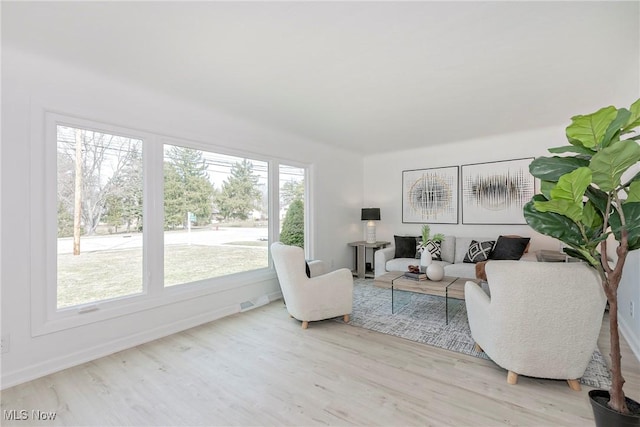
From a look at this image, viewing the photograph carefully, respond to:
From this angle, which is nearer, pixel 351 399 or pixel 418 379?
pixel 351 399

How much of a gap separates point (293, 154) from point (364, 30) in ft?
8.68

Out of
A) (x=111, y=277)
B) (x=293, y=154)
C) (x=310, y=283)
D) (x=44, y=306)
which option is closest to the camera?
(x=44, y=306)

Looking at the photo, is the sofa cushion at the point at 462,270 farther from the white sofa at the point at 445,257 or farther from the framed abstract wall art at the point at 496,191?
the framed abstract wall art at the point at 496,191

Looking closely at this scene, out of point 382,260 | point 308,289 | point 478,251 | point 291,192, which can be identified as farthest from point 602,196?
point 291,192

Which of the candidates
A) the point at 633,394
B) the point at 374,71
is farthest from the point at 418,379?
the point at 374,71

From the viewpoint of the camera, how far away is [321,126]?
405 centimetres

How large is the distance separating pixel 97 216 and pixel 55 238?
371mm

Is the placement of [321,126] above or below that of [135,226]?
above

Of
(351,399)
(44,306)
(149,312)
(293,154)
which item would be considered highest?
(293,154)

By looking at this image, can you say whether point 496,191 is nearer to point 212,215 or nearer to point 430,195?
point 430,195

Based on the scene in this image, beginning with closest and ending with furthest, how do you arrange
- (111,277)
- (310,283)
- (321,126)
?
(111,277) < (310,283) < (321,126)

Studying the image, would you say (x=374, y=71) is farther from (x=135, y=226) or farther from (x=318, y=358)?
(x=135, y=226)

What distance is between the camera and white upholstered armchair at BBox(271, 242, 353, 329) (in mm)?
3041

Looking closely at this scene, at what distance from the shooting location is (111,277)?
9.01ft
